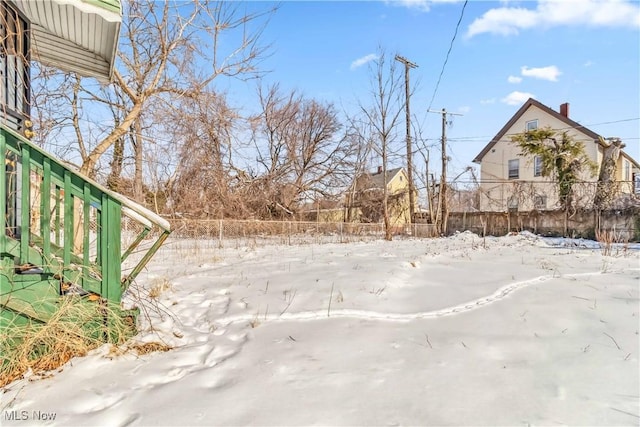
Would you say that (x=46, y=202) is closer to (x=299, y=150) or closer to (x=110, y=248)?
(x=110, y=248)

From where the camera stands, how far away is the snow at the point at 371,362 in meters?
1.46

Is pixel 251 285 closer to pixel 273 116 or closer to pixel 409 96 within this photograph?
pixel 409 96

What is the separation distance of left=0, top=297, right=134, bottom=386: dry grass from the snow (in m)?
0.11

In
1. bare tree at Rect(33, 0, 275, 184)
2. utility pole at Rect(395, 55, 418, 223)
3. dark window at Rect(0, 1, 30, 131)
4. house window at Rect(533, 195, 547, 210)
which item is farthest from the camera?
utility pole at Rect(395, 55, 418, 223)

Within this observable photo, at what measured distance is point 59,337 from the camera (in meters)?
2.00

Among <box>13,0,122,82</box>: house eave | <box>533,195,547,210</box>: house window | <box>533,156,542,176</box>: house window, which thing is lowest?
<box>533,195,547,210</box>: house window

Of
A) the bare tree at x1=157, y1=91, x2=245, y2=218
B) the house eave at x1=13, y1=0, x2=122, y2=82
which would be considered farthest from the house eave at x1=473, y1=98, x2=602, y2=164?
the house eave at x1=13, y1=0, x2=122, y2=82

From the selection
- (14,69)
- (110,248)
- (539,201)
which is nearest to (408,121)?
(539,201)

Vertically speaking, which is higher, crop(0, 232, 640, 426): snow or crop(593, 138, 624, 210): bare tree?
crop(593, 138, 624, 210): bare tree

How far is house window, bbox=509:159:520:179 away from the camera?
21.8 m

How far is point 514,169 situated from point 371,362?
23.8 meters

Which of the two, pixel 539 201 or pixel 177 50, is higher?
pixel 177 50

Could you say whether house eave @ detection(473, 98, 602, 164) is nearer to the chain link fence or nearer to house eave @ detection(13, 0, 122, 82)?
the chain link fence

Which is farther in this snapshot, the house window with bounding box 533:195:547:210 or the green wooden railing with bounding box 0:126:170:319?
the house window with bounding box 533:195:547:210
